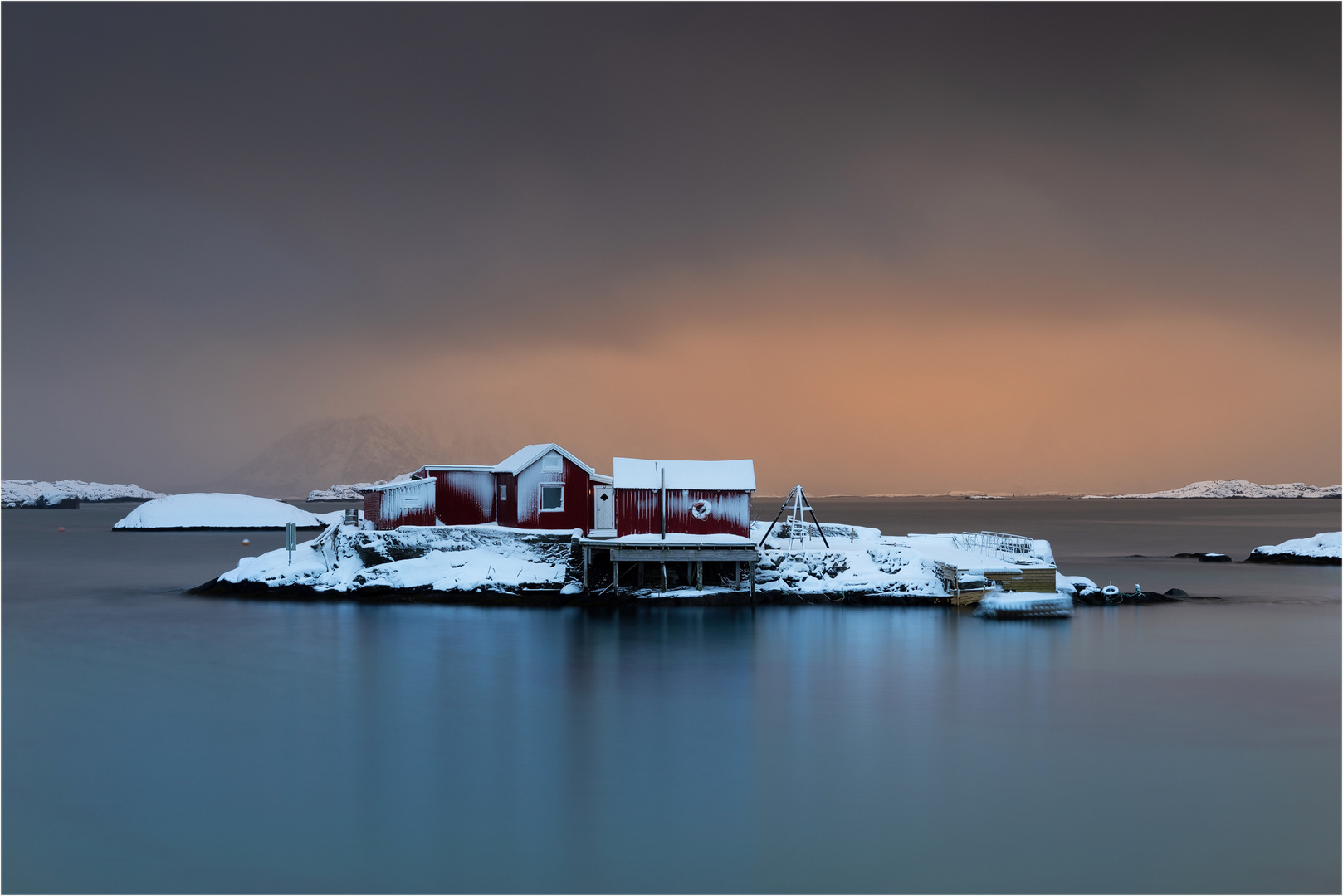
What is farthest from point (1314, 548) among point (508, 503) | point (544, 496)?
point (508, 503)

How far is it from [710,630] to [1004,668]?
8993 millimetres

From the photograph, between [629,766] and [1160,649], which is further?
[1160,649]

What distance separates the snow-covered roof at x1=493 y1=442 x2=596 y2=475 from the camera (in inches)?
1453

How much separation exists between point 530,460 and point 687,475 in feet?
20.7

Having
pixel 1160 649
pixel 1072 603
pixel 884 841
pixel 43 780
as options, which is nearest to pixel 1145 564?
pixel 1072 603

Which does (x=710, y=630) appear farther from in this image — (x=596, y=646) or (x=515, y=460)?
(x=515, y=460)

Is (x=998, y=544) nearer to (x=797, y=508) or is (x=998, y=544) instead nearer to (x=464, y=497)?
(x=797, y=508)

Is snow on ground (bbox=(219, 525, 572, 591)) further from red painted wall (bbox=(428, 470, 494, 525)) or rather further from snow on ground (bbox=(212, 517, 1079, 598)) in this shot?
red painted wall (bbox=(428, 470, 494, 525))

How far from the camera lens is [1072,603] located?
115 ft

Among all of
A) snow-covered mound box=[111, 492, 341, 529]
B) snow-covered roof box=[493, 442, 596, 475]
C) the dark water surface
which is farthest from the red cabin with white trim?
snow-covered mound box=[111, 492, 341, 529]

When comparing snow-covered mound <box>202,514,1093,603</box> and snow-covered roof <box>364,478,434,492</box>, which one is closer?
snow-covered mound <box>202,514,1093,603</box>

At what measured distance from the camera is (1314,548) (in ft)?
170

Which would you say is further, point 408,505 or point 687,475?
point 408,505

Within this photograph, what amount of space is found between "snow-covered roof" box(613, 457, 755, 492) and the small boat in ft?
30.7
